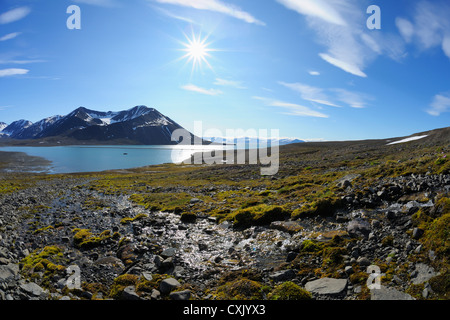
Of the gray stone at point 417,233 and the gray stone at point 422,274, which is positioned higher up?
the gray stone at point 417,233

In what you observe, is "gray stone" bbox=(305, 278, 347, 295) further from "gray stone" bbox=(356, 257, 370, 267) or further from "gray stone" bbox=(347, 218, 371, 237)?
"gray stone" bbox=(347, 218, 371, 237)

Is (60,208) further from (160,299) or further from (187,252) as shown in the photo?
(160,299)

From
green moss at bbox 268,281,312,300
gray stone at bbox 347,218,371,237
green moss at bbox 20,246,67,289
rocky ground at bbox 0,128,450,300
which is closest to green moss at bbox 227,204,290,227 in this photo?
rocky ground at bbox 0,128,450,300

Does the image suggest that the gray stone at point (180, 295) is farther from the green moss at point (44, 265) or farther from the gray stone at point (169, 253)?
the green moss at point (44, 265)

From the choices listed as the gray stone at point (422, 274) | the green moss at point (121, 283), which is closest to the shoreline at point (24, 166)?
the green moss at point (121, 283)

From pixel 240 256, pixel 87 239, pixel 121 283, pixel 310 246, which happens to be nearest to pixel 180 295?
pixel 121 283

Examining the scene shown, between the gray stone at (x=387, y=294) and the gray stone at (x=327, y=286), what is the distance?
875mm

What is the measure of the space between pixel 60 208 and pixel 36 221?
20.1ft

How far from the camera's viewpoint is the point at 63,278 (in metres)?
9.84

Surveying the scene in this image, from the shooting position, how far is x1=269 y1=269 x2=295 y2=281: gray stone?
8648 mm

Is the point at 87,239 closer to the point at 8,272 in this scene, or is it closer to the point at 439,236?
the point at 8,272

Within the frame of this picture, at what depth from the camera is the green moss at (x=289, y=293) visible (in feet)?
23.6

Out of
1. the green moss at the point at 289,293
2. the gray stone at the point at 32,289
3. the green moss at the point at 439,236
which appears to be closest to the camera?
the green moss at the point at 439,236
